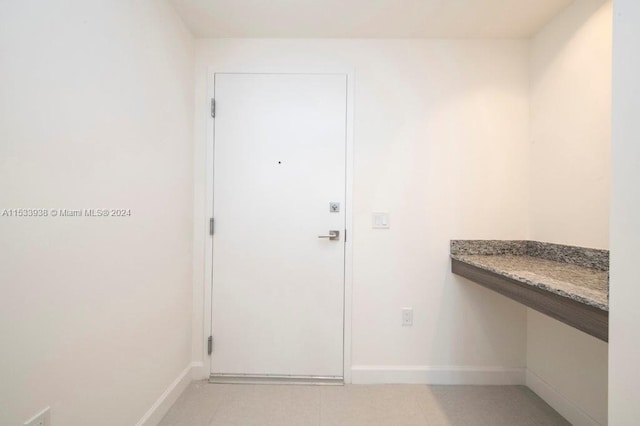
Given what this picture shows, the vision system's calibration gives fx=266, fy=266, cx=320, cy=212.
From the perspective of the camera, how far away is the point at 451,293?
6.24 feet

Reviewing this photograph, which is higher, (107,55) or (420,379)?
(107,55)

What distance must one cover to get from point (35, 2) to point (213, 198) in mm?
1204

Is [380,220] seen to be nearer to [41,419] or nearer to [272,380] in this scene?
[272,380]

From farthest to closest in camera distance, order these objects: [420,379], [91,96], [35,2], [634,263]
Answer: [420,379] → [91,96] → [35,2] → [634,263]

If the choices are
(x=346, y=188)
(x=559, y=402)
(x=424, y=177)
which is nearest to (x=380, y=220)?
(x=346, y=188)

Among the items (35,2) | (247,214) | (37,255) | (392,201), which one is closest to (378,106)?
(392,201)

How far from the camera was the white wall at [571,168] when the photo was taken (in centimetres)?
142

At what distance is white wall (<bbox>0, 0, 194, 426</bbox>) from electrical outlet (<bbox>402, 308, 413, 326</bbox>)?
154cm

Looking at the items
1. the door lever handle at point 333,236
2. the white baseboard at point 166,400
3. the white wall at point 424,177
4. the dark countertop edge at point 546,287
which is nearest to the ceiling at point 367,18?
the white wall at point 424,177

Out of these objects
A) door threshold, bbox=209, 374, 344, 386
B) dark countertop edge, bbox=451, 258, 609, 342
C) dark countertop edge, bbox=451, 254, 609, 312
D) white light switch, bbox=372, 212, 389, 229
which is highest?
white light switch, bbox=372, 212, 389, 229

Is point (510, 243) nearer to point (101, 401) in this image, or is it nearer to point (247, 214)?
point (247, 214)

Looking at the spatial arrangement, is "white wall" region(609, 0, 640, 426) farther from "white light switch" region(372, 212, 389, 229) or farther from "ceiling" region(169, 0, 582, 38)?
"white light switch" region(372, 212, 389, 229)

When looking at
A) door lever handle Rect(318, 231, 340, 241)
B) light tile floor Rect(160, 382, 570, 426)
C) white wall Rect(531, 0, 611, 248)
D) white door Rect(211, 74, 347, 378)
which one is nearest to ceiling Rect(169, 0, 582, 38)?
white wall Rect(531, 0, 611, 248)

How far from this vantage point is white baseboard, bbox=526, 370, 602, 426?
4.83 ft
